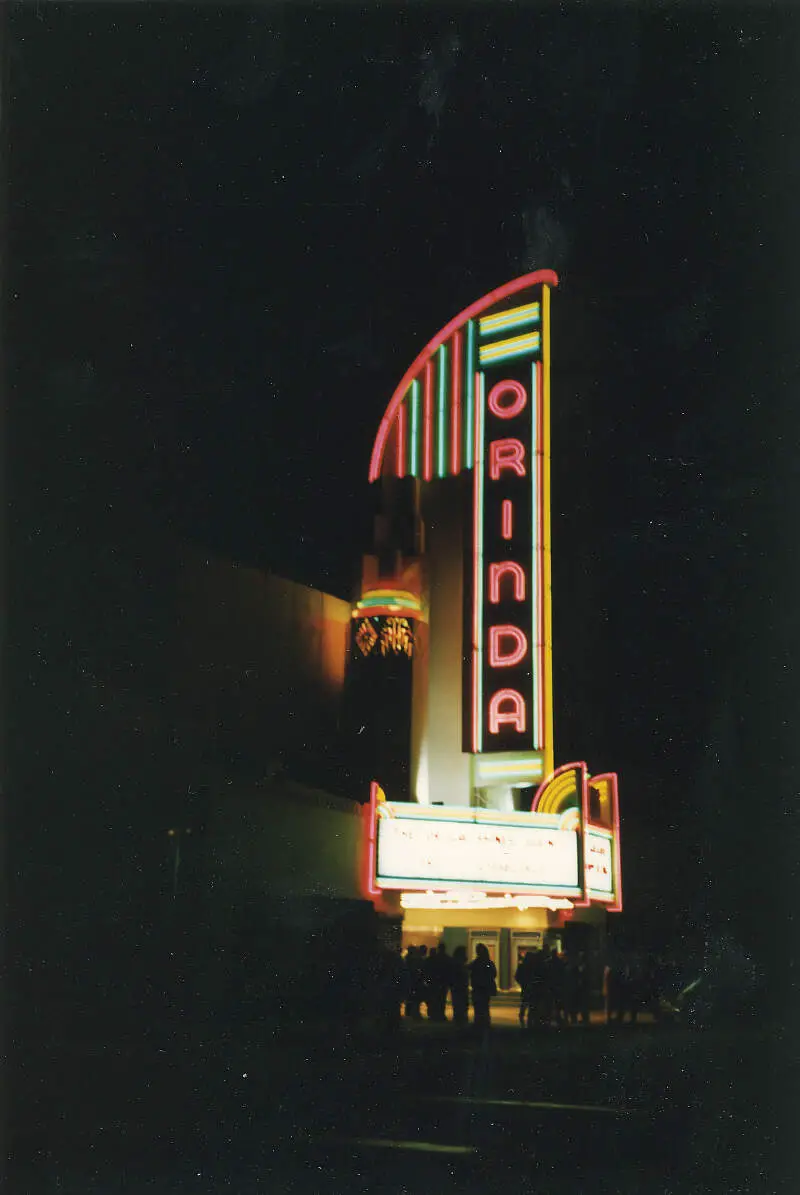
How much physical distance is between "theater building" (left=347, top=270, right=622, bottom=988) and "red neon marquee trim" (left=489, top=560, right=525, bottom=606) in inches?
1.0

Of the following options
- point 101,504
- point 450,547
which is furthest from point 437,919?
point 101,504

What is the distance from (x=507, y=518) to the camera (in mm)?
20141

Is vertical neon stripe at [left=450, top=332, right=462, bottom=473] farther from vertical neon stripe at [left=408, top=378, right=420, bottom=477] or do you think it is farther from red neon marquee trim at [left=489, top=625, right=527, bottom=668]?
red neon marquee trim at [left=489, top=625, right=527, bottom=668]

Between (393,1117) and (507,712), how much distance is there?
1027 centimetres

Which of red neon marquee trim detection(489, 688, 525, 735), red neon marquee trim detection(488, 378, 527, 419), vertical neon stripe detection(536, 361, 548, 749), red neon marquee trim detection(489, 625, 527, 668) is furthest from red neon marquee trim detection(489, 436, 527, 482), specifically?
red neon marquee trim detection(489, 688, 525, 735)

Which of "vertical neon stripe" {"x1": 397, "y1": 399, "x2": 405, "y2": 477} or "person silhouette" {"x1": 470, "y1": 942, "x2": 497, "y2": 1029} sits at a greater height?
"vertical neon stripe" {"x1": 397, "y1": 399, "x2": 405, "y2": 477}

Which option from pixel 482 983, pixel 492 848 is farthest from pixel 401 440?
pixel 482 983

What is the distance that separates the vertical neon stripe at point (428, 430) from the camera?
71.8 feet

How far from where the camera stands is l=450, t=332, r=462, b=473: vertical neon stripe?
21.5 metres

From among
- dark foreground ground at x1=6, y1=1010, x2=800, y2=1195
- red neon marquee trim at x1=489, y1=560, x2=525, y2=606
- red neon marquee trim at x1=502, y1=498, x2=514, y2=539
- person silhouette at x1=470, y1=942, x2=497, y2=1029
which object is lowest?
dark foreground ground at x1=6, y1=1010, x2=800, y2=1195

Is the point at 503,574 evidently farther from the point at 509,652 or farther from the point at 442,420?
the point at 442,420

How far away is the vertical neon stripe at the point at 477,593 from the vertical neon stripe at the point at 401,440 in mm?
1756

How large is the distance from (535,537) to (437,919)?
27.1 feet

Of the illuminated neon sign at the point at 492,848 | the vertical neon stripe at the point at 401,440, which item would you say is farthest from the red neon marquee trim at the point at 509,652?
the vertical neon stripe at the point at 401,440
